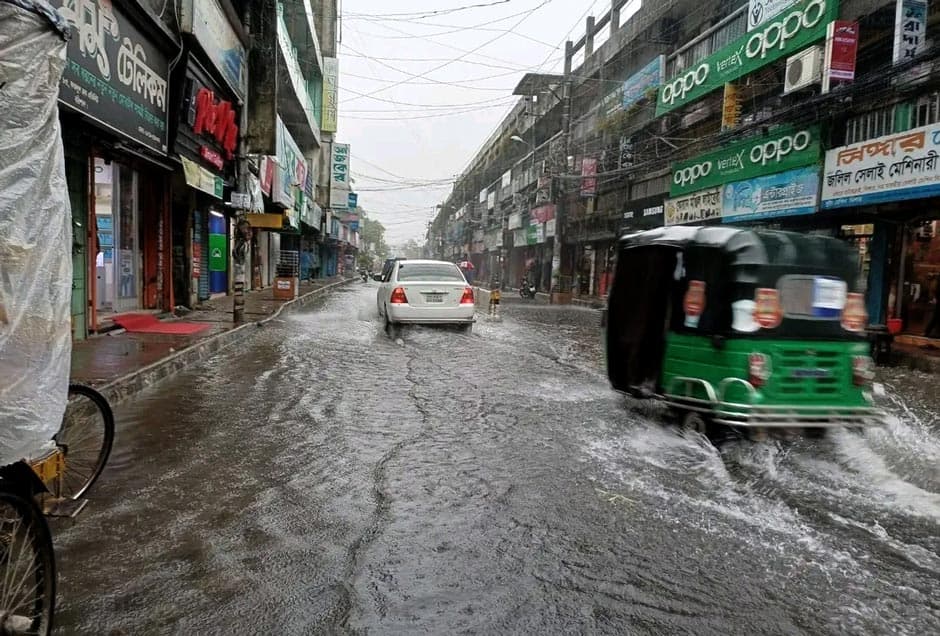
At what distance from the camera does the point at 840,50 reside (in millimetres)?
15242

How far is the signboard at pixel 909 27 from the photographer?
13805 mm

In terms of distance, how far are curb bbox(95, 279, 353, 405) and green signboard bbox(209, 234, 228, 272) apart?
325 inches

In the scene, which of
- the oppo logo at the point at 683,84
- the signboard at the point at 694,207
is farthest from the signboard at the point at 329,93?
the signboard at the point at 694,207

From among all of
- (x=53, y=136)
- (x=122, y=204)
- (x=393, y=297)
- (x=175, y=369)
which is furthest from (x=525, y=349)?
(x=53, y=136)

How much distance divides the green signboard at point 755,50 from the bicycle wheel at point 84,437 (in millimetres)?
17508

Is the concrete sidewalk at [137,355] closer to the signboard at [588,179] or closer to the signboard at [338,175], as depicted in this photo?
the signboard at [588,179]

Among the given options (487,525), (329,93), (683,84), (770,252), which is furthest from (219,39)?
(329,93)

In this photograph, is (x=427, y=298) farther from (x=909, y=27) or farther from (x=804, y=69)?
(x=909, y=27)

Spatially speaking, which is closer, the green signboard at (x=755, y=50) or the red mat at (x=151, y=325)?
the red mat at (x=151, y=325)

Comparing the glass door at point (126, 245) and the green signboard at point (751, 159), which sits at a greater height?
the green signboard at point (751, 159)

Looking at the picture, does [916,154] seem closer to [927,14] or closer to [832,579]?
[927,14]

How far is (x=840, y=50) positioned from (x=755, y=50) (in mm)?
3841

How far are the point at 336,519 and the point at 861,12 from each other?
58.4 ft

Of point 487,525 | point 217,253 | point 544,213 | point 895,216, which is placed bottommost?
point 487,525
